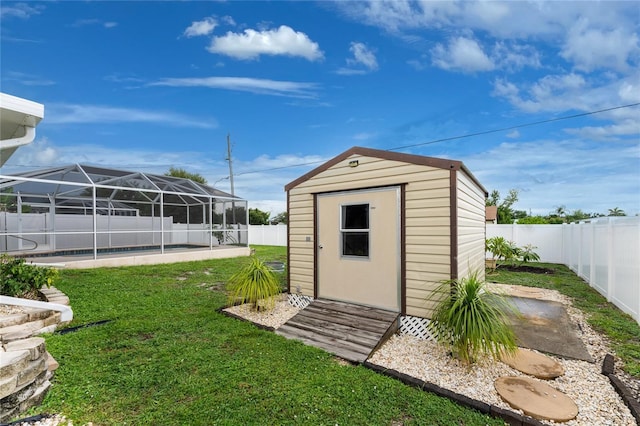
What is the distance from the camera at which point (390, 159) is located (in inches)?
170

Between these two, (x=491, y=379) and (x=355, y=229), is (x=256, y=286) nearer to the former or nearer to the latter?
(x=355, y=229)

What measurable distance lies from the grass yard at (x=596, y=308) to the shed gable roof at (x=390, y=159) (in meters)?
2.78

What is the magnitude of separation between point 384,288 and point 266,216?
2380cm

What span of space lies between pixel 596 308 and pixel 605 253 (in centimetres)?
148

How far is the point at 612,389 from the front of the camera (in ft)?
8.78

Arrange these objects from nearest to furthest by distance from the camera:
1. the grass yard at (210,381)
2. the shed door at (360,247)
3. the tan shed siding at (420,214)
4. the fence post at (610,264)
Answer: the grass yard at (210,381) → the tan shed siding at (420,214) → the shed door at (360,247) → the fence post at (610,264)

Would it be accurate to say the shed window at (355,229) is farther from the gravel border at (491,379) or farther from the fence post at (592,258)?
the fence post at (592,258)

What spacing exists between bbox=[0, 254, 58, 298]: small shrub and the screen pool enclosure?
13.5 ft

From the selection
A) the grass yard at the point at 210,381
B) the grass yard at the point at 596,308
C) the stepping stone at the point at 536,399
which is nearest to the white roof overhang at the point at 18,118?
the grass yard at the point at 210,381

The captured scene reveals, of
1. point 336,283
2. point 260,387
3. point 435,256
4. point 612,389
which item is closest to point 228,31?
point 336,283

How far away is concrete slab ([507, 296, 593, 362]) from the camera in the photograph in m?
3.54

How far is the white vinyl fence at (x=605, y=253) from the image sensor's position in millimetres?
4637

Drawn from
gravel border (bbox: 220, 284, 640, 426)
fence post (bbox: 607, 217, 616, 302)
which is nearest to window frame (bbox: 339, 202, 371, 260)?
gravel border (bbox: 220, 284, 640, 426)

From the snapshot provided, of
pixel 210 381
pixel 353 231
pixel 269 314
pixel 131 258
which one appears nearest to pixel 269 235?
pixel 131 258
